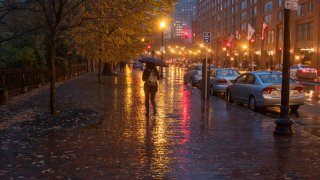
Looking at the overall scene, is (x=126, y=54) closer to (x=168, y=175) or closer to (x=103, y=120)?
(x=103, y=120)

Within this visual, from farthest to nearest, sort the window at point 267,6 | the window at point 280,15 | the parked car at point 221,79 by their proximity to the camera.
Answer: the window at point 267,6 < the window at point 280,15 < the parked car at point 221,79

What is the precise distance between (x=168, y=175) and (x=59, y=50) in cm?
3305

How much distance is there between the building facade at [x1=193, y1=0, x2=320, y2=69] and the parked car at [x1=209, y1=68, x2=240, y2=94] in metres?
9.23

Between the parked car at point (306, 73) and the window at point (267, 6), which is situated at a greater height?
the window at point (267, 6)

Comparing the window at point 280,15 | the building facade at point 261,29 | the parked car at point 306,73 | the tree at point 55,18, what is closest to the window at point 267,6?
the building facade at point 261,29

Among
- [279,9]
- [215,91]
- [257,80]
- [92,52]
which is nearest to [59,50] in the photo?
[92,52]

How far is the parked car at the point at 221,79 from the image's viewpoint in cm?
2262

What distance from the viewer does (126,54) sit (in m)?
33.4

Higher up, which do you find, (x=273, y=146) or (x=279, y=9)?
(x=279, y=9)

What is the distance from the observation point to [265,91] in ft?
51.3

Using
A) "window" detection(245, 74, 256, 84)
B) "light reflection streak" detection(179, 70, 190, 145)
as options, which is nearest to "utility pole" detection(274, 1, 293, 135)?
"light reflection streak" detection(179, 70, 190, 145)

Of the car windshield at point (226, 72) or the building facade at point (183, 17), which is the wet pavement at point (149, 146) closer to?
the car windshield at point (226, 72)

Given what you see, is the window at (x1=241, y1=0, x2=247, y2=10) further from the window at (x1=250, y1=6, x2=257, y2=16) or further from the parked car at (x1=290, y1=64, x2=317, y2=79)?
the parked car at (x1=290, y1=64, x2=317, y2=79)

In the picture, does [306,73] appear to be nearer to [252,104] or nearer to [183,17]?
[252,104]
